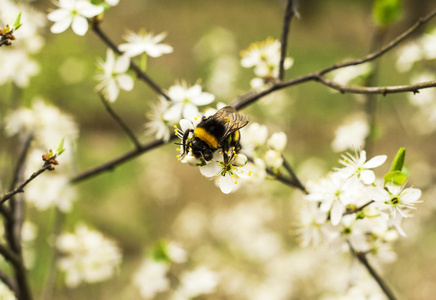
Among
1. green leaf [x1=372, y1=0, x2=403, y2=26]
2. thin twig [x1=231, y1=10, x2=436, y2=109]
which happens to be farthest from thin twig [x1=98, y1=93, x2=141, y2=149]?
green leaf [x1=372, y1=0, x2=403, y2=26]

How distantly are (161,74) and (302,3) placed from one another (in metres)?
3.74

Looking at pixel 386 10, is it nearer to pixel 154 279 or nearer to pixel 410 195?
pixel 410 195

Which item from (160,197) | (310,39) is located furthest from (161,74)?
(310,39)

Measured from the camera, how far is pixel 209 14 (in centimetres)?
641

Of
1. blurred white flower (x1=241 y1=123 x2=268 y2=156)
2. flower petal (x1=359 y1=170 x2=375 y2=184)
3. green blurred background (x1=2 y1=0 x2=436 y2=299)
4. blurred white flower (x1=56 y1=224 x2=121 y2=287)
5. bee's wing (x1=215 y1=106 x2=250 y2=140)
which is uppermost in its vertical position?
green blurred background (x1=2 y1=0 x2=436 y2=299)

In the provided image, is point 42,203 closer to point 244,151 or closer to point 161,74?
point 244,151

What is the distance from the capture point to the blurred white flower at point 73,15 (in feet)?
2.61

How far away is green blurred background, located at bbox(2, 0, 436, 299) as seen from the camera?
2775 millimetres

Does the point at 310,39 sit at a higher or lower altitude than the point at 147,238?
higher

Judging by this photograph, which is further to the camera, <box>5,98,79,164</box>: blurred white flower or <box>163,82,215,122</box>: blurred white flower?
<box>5,98,79,164</box>: blurred white flower

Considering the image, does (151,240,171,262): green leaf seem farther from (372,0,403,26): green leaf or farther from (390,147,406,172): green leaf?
(372,0,403,26): green leaf

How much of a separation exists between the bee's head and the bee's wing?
37 millimetres

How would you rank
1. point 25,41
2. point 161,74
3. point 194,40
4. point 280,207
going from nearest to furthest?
point 25,41 → point 280,207 → point 161,74 → point 194,40

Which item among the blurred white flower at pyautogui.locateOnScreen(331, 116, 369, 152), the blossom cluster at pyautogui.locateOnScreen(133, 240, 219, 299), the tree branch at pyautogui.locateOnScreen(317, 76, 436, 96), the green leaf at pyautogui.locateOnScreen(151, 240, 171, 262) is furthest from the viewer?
the blurred white flower at pyautogui.locateOnScreen(331, 116, 369, 152)
